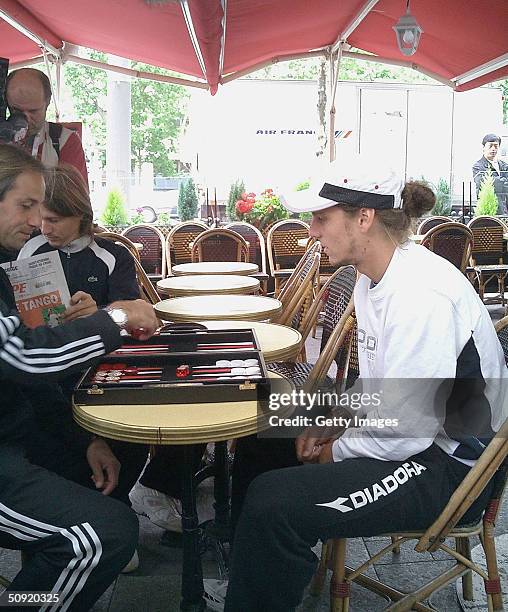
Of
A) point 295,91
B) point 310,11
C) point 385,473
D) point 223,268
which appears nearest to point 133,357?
point 385,473

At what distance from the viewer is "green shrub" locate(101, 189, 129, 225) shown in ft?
28.8

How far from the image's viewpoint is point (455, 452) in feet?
6.27

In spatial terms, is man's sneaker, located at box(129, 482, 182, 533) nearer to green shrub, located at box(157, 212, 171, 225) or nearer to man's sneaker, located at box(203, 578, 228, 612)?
man's sneaker, located at box(203, 578, 228, 612)

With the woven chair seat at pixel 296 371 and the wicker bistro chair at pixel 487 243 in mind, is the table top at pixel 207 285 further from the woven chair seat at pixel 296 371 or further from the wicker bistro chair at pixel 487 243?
the wicker bistro chair at pixel 487 243

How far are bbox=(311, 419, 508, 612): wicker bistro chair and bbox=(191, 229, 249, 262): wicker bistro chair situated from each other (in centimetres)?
485

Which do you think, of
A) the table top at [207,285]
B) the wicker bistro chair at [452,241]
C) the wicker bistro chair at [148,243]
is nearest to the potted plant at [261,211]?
the wicker bistro chair at [148,243]

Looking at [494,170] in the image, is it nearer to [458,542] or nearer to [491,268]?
[491,268]

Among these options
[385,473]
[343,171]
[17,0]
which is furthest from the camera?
[17,0]

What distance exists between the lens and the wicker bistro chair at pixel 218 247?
6.82 metres

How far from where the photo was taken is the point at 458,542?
2189mm

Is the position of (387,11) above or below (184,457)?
above

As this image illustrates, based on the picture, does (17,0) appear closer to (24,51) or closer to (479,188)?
(24,51)

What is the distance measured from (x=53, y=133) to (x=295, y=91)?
8.54 meters

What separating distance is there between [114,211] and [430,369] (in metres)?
7.50
